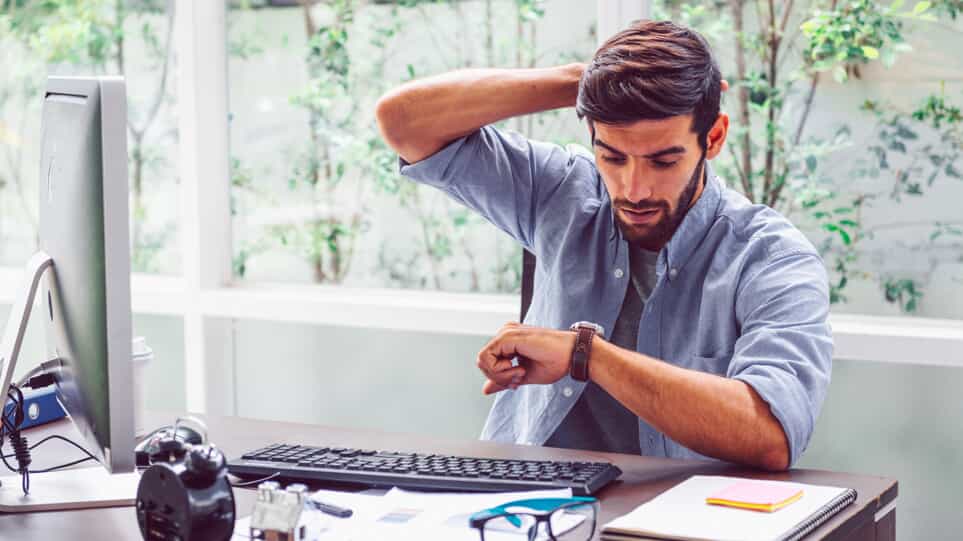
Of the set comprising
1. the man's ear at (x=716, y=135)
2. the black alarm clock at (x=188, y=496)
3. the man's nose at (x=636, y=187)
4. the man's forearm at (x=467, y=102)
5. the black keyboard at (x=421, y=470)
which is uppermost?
the man's forearm at (x=467, y=102)

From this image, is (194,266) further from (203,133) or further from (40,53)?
(40,53)

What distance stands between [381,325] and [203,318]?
23.1 inches

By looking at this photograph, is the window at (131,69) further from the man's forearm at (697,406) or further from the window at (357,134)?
the man's forearm at (697,406)

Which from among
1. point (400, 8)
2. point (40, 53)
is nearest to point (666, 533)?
point (400, 8)

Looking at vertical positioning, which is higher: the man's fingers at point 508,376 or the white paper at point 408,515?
the man's fingers at point 508,376

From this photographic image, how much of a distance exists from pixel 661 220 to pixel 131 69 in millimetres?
2217

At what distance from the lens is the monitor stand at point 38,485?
4.91 ft

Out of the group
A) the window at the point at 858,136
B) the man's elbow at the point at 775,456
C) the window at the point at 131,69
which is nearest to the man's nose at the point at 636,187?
the man's elbow at the point at 775,456

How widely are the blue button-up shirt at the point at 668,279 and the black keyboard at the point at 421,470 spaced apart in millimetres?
319

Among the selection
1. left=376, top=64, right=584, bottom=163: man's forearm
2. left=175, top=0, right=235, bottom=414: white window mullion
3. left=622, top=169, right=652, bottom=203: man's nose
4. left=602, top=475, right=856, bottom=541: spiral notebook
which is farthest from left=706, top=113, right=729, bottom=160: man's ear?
left=175, top=0, right=235, bottom=414: white window mullion

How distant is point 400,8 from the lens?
3219mm

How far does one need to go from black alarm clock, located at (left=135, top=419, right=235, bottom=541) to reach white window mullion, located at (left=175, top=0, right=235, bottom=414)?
7.19ft

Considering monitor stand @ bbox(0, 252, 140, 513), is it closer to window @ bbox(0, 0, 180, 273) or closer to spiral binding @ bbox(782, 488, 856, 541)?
spiral binding @ bbox(782, 488, 856, 541)

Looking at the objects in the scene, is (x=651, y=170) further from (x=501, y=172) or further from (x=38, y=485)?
(x=38, y=485)
